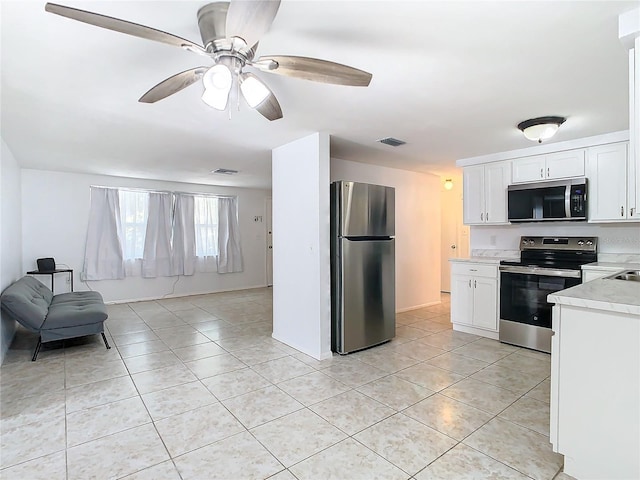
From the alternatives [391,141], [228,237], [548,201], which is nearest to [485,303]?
[548,201]

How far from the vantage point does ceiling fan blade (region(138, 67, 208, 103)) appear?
1.64m

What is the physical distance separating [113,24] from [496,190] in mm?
4120

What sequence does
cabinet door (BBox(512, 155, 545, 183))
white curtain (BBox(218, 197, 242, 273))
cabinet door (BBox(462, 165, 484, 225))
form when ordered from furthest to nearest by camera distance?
white curtain (BBox(218, 197, 242, 273)) < cabinet door (BBox(462, 165, 484, 225)) < cabinet door (BBox(512, 155, 545, 183))

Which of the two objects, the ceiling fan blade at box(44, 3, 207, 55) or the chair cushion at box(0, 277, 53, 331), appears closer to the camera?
the ceiling fan blade at box(44, 3, 207, 55)

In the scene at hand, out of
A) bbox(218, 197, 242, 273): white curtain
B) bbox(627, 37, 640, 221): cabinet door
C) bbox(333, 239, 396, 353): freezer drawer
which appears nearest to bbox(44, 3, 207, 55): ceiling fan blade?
bbox(627, 37, 640, 221): cabinet door

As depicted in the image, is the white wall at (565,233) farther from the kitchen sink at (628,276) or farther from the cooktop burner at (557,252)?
the kitchen sink at (628,276)

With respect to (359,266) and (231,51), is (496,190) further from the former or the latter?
(231,51)

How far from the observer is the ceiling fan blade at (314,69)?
1511 mm

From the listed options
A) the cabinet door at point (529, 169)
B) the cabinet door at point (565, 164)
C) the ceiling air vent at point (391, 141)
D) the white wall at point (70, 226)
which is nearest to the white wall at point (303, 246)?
the ceiling air vent at point (391, 141)

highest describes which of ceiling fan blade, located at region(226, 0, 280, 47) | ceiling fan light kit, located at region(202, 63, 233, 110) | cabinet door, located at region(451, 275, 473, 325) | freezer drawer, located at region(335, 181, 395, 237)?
ceiling fan blade, located at region(226, 0, 280, 47)

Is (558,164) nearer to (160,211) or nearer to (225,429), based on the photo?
(225,429)

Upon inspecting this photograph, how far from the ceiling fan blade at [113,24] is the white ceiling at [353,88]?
0.21 metres

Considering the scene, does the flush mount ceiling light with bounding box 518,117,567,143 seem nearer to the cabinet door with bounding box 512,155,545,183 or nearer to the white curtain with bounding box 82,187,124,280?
the cabinet door with bounding box 512,155,545,183

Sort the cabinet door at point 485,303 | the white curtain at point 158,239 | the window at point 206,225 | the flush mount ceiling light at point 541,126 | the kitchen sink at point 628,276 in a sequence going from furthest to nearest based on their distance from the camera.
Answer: the window at point 206,225
the white curtain at point 158,239
the cabinet door at point 485,303
the flush mount ceiling light at point 541,126
the kitchen sink at point 628,276
